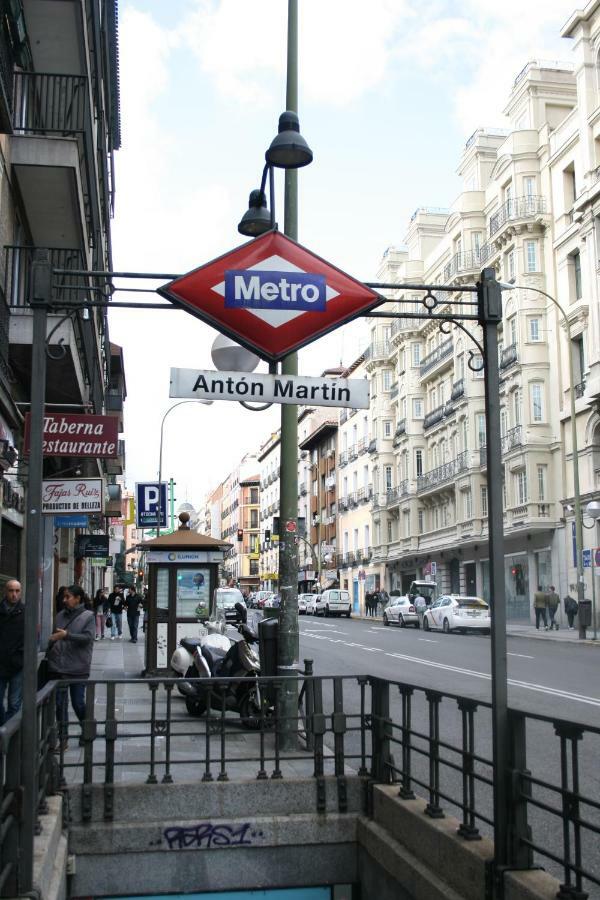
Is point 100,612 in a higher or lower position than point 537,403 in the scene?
lower

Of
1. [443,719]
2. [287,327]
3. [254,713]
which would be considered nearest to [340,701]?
[443,719]

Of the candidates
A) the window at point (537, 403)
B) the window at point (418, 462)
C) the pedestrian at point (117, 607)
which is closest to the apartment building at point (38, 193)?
the pedestrian at point (117, 607)

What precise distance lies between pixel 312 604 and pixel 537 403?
28737 mm

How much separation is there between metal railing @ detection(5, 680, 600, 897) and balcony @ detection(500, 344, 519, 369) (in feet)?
125

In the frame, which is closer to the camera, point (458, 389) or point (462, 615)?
point (462, 615)

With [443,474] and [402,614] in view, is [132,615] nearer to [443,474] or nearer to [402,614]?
A: [402,614]

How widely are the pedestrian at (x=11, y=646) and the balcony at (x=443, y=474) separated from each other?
149 feet

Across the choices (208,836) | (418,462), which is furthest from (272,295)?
(418,462)

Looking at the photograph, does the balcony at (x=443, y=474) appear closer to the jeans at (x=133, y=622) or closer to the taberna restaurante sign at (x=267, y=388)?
the jeans at (x=133, y=622)

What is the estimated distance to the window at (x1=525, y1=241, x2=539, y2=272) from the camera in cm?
4622

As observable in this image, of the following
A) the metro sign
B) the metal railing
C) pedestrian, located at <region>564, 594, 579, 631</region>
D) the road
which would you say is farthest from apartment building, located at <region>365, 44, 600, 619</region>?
the metro sign

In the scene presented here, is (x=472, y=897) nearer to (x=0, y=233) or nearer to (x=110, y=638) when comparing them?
(x=0, y=233)

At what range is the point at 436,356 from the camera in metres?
61.7

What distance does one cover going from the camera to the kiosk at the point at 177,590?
16656 millimetres
